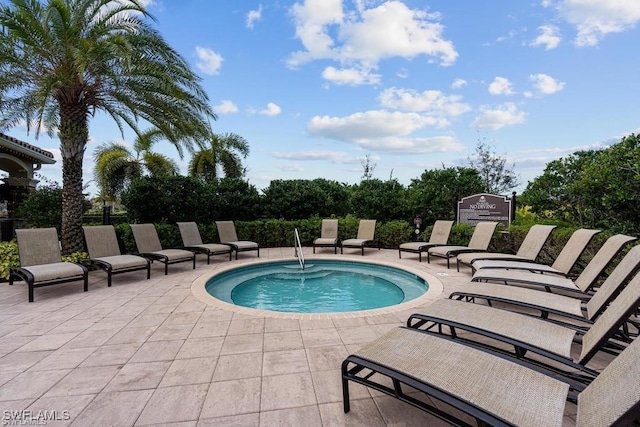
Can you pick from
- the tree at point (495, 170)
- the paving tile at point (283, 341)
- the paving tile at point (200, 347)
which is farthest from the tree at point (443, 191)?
the tree at point (495, 170)

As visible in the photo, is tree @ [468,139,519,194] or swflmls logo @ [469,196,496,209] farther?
tree @ [468,139,519,194]

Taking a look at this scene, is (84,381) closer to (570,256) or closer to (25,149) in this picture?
(570,256)

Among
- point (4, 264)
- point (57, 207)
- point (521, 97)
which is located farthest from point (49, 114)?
point (521, 97)

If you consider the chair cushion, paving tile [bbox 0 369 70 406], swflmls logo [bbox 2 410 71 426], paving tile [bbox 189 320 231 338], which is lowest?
swflmls logo [bbox 2 410 71 426]

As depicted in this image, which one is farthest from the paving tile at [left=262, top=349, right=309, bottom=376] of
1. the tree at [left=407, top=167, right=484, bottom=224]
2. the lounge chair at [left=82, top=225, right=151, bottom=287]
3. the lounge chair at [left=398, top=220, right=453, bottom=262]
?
the tree at [left=407, top=167, right=484, bottom=224]

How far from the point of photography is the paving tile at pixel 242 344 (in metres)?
3.52

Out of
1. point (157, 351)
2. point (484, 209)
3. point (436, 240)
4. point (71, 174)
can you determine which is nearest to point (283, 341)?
point (157, 351)

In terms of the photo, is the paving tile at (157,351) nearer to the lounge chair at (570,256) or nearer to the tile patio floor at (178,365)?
the tile patio floor at (178,365)

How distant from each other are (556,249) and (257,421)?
23.4 ft

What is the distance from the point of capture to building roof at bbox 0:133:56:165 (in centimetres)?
1160

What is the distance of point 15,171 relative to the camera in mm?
15703

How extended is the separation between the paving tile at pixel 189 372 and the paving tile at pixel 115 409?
0.22m

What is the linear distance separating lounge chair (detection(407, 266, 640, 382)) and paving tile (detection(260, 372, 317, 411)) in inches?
43.9

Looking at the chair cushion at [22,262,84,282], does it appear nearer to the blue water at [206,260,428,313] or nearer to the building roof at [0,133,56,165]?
the blue water at [206,260,428,313]
